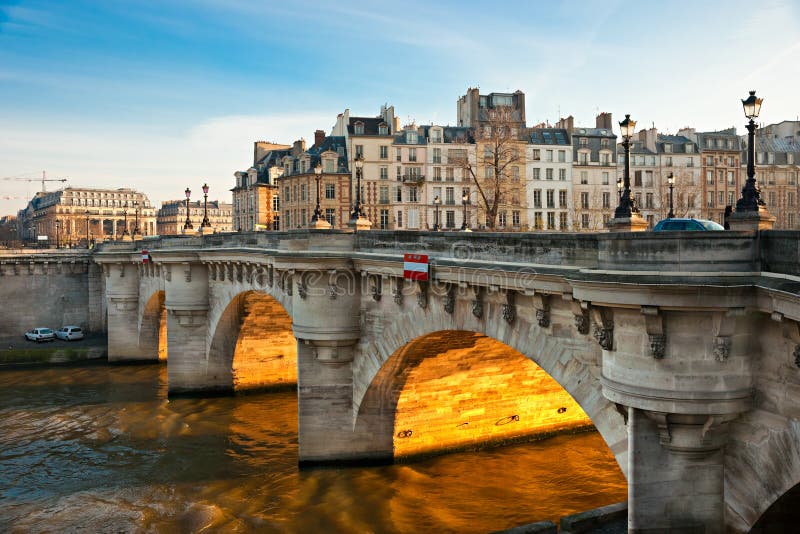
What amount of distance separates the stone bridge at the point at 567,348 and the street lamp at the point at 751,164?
1.55 meters

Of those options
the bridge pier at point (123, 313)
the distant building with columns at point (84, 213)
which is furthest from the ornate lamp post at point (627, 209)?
the distant building with columns at point (84, 213)

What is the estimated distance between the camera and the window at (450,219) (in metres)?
68.1

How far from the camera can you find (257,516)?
2105cm

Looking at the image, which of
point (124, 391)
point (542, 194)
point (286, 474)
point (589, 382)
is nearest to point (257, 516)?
point (286, 474)

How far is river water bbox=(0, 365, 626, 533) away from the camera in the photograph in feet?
68.2

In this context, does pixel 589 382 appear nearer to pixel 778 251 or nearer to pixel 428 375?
pixel 778 251

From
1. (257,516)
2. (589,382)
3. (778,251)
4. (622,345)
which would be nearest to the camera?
(778,251)

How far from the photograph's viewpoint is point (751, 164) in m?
11.0

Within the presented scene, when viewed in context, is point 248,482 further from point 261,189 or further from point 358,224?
point 261,189

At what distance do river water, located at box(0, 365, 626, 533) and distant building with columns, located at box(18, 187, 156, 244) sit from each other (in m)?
123

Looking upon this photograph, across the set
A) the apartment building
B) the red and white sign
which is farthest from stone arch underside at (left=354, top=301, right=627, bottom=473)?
the apartment building

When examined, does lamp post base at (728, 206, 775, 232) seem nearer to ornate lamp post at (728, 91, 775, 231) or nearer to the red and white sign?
ornate lamp post at (728, 91, 775, 231)

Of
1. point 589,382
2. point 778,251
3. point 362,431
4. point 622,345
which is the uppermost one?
point 778,251

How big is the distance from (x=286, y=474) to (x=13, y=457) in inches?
463
